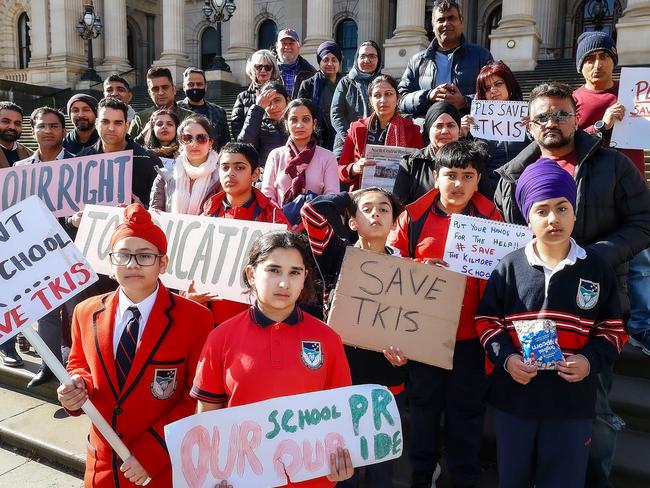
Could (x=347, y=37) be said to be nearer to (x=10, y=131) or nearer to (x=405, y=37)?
(x=405, y=37)

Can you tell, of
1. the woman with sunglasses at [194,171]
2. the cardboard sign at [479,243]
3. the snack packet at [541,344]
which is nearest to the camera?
the snack packet at [541,344]

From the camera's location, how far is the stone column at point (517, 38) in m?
16.3

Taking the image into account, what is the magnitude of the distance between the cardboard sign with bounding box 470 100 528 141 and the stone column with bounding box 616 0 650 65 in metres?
12.2

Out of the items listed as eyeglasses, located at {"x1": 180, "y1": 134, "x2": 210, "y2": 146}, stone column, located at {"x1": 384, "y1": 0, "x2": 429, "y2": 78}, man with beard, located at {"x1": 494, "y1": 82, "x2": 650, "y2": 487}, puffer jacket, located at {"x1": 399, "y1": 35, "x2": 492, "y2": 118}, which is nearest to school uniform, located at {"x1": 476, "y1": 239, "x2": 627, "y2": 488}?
man with beard, located at {"x1": 494, "y1": 82, "x2": 650, "y2": 487}

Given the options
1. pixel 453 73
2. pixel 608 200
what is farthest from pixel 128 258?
pixel 453 73

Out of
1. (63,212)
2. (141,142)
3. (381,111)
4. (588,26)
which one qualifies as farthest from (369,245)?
(588,26)

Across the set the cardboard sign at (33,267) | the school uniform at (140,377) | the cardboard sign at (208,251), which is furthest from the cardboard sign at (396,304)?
the cardboard sign at (33,267)

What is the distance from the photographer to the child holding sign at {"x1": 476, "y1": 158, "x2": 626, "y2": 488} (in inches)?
92.9

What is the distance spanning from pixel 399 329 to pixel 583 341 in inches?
30.8

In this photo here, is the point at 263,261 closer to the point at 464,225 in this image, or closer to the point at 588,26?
the point at 464,225

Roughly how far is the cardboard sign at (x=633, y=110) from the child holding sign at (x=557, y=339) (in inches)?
70.1

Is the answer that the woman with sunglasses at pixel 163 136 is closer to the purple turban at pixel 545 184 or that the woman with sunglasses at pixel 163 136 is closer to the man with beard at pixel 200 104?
the man with beard at pixel 200 104

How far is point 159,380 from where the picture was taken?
2.36 meters

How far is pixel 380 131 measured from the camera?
4531 mm
